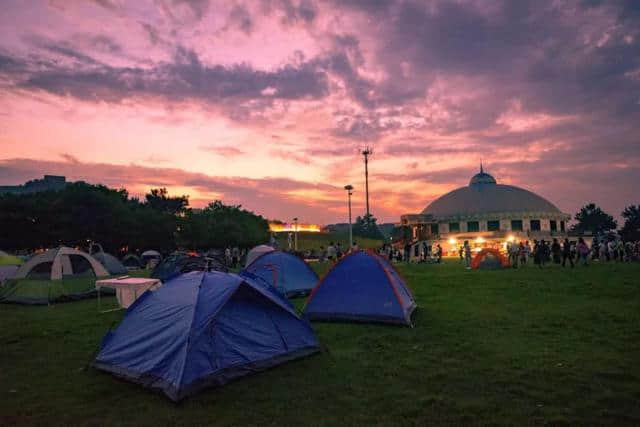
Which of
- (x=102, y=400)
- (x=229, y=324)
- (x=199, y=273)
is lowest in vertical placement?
(x=102, y=400)

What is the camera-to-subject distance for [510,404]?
6.13 metres

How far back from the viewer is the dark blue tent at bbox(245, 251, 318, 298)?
17203 millimetres

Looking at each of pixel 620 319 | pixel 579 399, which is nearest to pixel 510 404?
pixel 579 399

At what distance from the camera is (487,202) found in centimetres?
8162

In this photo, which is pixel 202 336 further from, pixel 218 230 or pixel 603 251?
pixel 218 230

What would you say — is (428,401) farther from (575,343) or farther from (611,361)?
(575,343)

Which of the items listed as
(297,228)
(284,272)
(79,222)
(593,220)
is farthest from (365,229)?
(284,272)

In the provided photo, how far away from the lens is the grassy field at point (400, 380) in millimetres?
5930

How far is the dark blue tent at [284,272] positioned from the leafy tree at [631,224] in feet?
304

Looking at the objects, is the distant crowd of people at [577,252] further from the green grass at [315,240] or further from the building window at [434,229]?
the green grass at [315,240]

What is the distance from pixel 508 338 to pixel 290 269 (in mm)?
9573

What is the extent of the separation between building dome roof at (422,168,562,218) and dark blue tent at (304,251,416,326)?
7059cm

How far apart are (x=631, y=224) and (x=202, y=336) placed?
390 feet

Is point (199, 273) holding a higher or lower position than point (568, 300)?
higher
